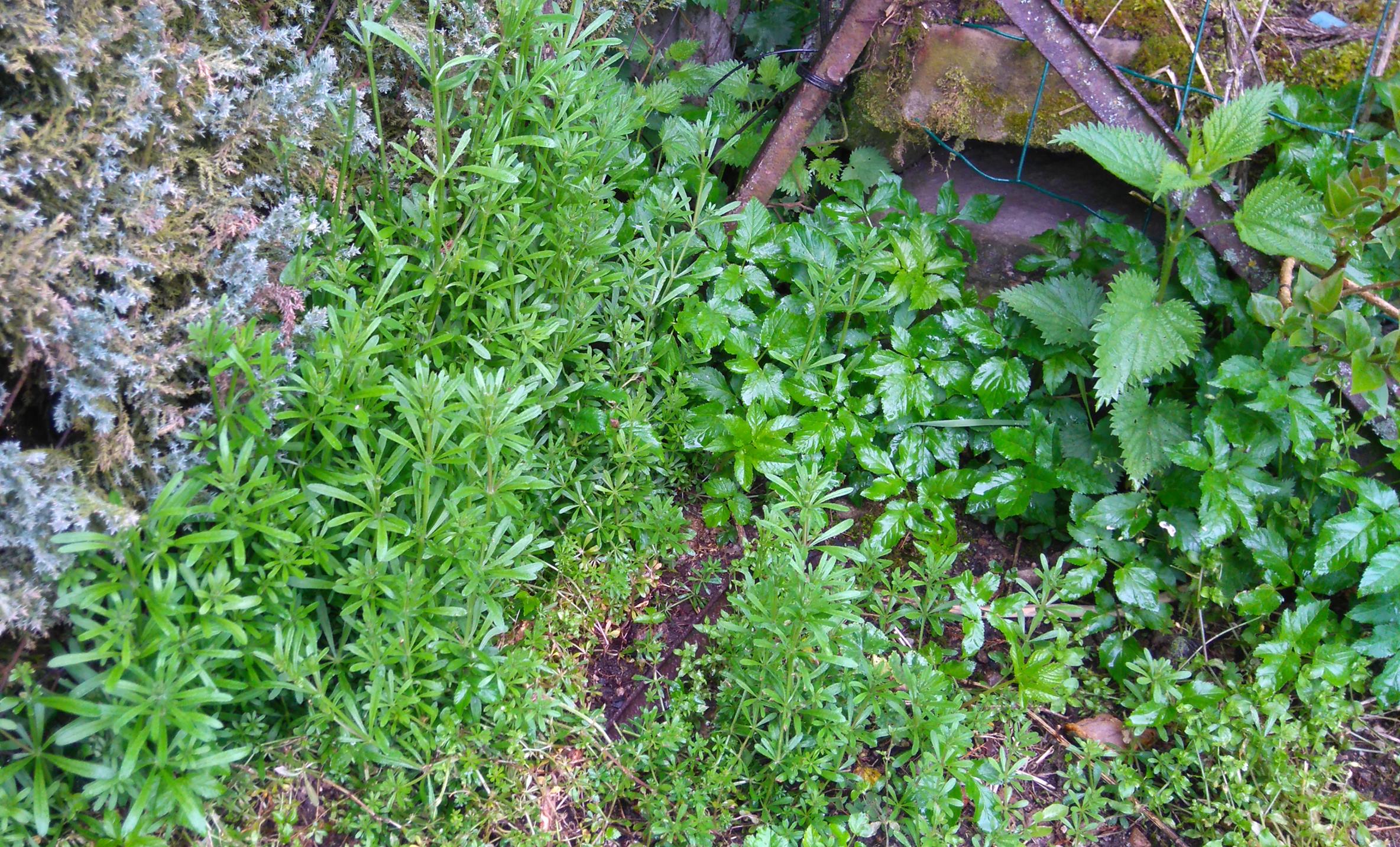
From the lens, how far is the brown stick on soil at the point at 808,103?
305 cm

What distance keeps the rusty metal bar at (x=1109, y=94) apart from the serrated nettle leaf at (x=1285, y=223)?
0.17 m

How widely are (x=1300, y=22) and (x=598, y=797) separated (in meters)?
3.40

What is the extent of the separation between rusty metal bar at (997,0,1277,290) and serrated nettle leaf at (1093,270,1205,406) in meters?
0.32

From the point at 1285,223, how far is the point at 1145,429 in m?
0.70

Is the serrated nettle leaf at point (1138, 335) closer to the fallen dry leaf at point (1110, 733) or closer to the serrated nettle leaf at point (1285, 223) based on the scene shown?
the serrated nettle leaf at point (1285, 223)

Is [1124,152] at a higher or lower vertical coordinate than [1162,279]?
higher

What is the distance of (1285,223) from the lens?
256cm

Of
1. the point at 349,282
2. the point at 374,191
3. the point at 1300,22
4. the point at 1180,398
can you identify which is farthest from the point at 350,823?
the point at 1300,22

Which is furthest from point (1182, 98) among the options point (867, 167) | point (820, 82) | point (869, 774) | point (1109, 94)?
point (869, 774)

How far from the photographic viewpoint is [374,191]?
2.51 metres

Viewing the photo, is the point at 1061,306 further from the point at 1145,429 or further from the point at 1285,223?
the point at 1285,223

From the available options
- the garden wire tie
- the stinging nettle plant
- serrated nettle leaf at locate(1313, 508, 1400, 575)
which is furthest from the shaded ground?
serrated nettle leaf at locate(1313, 508, 1400, 575)

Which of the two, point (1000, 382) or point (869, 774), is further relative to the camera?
point (1000, 382)

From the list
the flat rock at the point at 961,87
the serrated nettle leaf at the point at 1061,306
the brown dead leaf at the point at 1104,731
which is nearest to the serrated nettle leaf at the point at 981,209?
the flat rock at the point at 961,87
